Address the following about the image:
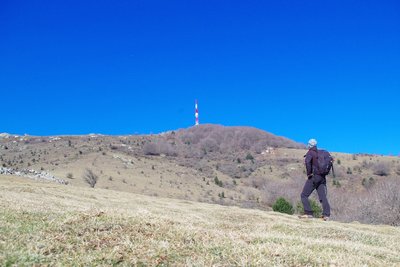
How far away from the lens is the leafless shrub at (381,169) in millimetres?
81125

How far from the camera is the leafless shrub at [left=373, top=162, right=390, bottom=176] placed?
81125 millimetres

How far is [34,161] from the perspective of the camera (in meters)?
70.4

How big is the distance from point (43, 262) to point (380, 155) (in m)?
104

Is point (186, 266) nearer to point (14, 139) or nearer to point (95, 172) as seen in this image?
point (95, 172)

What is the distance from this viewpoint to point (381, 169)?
8194 cm

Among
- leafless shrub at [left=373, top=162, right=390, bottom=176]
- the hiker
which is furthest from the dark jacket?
leafless shrub at [left=373, top=162, right=390, bottom=176]

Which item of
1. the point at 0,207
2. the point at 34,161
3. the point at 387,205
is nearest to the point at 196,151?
the point at 34,161

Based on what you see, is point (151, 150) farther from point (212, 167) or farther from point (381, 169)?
point (381, 169)

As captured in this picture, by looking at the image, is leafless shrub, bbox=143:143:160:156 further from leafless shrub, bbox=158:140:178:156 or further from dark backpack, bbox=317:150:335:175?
dark backpack, bbox=317:150:335:175

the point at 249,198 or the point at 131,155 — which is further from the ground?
the point at 131,155

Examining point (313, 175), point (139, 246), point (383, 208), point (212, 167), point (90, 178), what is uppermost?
point (212, 167)

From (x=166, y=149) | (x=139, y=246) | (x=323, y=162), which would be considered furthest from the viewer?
(x=166, y=149)

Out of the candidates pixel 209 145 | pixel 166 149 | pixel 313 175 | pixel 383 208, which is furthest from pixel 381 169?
pixel 313 175

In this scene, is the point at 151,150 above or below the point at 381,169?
above
